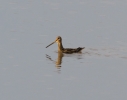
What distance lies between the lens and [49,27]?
38.7m

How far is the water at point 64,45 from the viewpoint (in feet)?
85.3

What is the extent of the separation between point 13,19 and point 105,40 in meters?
7.01

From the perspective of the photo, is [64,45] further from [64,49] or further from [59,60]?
[59,60]

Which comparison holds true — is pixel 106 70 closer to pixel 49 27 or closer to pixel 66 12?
pixel 49 27

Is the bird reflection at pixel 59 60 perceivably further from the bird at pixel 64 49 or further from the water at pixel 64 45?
the bird at pixel 64 49

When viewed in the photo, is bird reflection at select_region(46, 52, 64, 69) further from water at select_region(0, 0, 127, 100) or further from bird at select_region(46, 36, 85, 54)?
bird at select_region(46, 36, 85, 54)

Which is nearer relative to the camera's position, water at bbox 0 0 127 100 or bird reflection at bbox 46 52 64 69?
water at bbox 0 0 127 100

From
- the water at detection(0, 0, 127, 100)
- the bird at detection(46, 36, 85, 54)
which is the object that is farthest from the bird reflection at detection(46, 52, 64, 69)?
the bird at detection(46, 36, 85, 54)

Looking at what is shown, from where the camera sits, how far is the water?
26.0 metres

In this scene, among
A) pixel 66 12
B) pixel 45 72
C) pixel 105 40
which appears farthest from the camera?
pixel 66 12

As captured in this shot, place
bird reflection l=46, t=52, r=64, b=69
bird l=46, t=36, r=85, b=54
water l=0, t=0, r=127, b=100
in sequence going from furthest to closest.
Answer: bird l=46, t=36, r=85, b=54 → bird reflection l=46, t=52, r=64, b=69 → water l=0, t=0, r=127, b=100

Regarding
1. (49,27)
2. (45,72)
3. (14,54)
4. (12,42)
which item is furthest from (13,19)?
(45,72)

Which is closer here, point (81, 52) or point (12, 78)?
point (12, 78)

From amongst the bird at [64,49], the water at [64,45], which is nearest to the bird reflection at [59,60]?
the water at [64,45]
